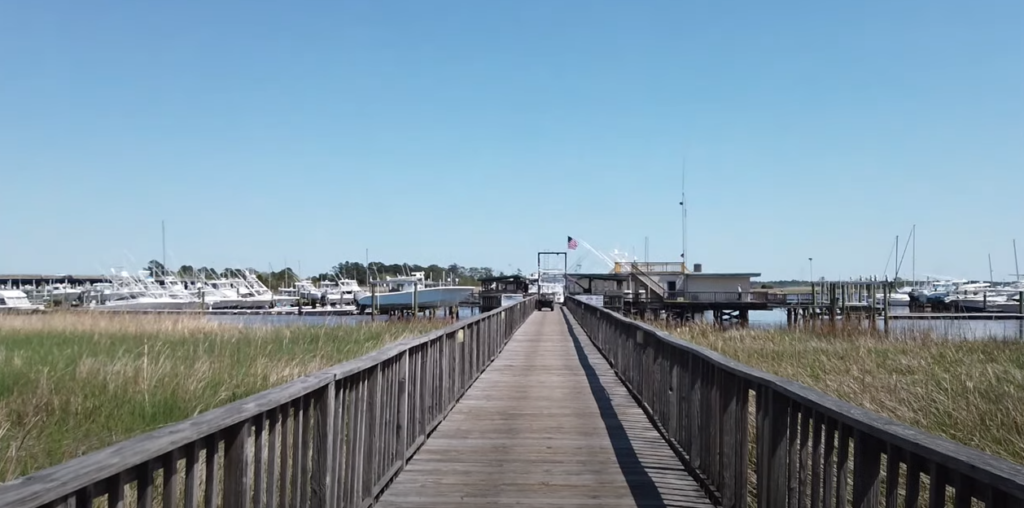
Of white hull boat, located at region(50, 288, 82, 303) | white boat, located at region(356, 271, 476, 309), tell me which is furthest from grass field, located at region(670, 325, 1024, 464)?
white boat, located at region(356, 271, 476, 309)

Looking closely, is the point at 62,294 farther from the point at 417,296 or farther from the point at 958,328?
the point at 958,328

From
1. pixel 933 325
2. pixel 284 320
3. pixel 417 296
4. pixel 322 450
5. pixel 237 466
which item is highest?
pixel 417 296

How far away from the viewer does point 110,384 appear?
10.0m

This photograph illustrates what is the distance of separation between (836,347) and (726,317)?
150ft

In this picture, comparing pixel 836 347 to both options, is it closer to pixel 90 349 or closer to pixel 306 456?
pixel 90 349

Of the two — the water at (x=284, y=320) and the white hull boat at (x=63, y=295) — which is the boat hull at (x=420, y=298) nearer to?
the water at (x=284, y=320)

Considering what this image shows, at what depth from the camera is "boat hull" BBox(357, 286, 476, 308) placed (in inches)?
2612

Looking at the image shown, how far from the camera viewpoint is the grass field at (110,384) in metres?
7.55

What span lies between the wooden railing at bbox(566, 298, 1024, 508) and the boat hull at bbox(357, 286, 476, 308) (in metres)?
57.7

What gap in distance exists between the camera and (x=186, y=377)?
1062 cm

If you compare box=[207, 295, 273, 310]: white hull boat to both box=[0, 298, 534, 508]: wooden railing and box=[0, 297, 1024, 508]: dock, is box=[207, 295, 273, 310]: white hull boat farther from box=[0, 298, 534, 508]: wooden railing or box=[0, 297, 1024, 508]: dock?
box=[0, 298, 534, 508]: wooden railing

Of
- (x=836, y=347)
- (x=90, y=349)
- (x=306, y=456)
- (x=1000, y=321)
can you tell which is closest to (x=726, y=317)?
(x=1000, y=321)

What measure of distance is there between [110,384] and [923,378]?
10593 millimetres

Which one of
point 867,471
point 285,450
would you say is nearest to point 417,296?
point 285,450
